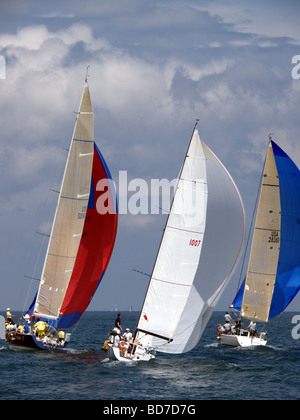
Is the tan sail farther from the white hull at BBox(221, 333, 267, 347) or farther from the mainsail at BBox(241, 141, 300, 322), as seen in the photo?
the white hull at BBox(221, 333, 267, 347)

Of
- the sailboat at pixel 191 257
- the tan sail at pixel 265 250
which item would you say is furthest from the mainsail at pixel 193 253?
the tan sail at pixel 265 250

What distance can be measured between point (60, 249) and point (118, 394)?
12.1 meters

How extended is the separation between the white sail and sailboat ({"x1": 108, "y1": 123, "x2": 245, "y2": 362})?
19.9 feet

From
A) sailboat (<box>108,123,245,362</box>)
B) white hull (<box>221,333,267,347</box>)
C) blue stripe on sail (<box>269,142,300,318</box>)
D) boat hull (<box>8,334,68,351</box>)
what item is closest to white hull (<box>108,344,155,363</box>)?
sailboat (<box>108,123,245,362</box>)

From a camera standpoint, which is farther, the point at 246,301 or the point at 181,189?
the point at 246,301

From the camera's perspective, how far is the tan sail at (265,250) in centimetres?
4362

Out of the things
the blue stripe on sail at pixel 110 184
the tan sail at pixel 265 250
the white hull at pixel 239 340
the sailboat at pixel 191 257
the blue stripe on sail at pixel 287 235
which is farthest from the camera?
the tan sail at pixel 265 250

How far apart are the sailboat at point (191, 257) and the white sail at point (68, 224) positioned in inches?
239

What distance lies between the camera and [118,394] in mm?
25766

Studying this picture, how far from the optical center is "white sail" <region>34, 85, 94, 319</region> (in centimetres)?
3666

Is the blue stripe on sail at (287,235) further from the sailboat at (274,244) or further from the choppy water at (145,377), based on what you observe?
the choppy water at (145,377)

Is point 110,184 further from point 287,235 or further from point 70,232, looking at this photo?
point 287,235
